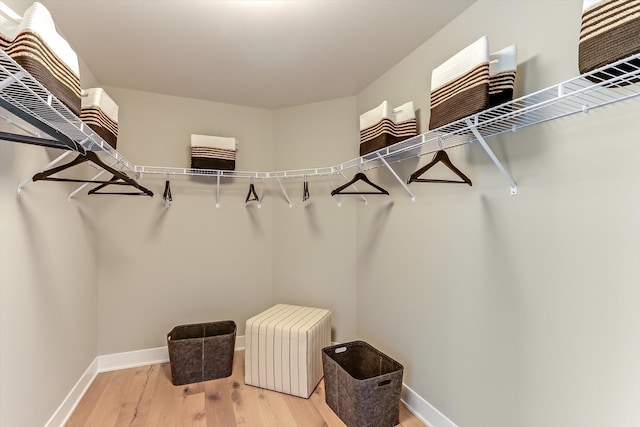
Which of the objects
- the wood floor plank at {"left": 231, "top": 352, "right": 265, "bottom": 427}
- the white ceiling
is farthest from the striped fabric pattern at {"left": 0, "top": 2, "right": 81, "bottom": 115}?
the wood floor plank at {"left": 231, "top": 352, "right": 265, "bottom": 427}

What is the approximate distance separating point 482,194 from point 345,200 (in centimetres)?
126

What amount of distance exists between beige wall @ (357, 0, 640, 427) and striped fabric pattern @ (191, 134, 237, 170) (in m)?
1.42

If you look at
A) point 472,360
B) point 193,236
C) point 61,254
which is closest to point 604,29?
point 472,360

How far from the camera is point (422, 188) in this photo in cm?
189

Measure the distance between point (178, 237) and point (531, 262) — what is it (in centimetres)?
243

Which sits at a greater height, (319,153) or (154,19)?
(154,19)

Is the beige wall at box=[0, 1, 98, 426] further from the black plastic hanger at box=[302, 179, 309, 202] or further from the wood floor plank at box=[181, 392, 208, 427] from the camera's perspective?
the black plastic hanger at box=[302, 179, 309, 202]

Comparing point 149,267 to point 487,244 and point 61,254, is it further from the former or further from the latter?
point 487,244

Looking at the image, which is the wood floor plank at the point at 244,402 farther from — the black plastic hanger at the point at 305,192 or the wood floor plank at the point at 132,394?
the black plastic hanger at the point at 305,192

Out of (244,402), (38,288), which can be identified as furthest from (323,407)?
(38,288)

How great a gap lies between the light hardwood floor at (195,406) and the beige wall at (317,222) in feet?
2.40

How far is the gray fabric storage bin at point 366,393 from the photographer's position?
5.58 feet

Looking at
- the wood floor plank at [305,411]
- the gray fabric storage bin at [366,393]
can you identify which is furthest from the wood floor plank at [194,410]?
the gray fabric storage bin at [366,393]

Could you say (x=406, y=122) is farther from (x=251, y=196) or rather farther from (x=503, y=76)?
(x=251, y=196)
